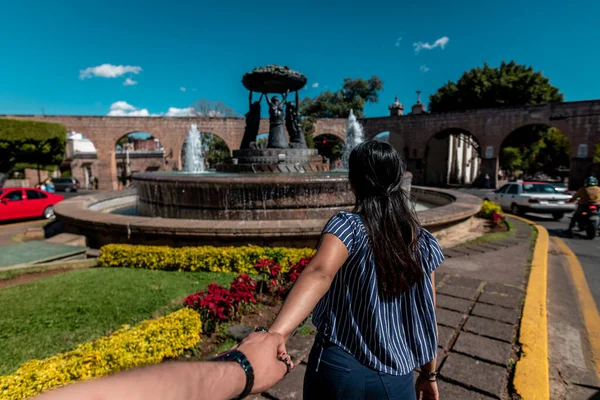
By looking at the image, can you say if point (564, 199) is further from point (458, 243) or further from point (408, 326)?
point (408, 326)

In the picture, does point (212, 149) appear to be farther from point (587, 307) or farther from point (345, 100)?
point (587, 307)

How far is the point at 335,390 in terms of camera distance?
52.4 inches

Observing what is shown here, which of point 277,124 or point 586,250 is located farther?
point 277,124

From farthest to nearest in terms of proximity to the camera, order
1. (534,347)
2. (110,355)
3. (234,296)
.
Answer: (234,296)
(534,347)
(110,355)

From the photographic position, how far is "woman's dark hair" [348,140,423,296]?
4.40 ft

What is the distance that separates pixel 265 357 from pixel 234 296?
2548 millimetres

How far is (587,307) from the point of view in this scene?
4.18m

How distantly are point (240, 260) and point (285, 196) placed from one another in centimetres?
225

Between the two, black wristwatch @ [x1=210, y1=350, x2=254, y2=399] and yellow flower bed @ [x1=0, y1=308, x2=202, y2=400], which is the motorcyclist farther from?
black wristwatch @ [x1=210, y1=350, x2=254, y2=399]

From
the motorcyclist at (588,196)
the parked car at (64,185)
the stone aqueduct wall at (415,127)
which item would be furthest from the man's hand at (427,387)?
the parked car at (64,185)

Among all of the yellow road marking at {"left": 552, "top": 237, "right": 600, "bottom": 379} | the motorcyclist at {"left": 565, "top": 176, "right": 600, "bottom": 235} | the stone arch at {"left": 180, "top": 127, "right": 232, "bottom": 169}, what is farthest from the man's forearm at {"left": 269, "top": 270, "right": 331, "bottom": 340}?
the stone arch at {"left": 180, "top": 127, "right": 232, "bottom": 169}

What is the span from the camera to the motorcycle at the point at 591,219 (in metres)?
8.21

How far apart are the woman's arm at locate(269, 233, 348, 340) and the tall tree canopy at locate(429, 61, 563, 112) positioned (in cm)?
3796

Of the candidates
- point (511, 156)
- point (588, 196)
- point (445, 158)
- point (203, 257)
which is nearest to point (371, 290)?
point (203, 257)
